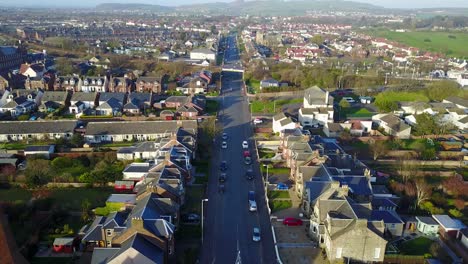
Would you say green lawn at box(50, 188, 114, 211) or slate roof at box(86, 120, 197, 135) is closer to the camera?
green lawn at box(50, 188, 114, 211)

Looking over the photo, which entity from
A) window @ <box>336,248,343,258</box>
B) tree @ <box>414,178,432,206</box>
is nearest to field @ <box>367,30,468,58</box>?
tree @ <box>414,178,432,206</box>

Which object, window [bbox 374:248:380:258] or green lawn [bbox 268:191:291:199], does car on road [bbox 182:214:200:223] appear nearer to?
green lawn [bbox 268:191:291:199]

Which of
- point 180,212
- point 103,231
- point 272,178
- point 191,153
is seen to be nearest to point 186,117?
point 191,153

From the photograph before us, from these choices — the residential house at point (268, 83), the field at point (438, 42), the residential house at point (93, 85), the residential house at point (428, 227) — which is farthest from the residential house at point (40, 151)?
the field at point (438, 42)

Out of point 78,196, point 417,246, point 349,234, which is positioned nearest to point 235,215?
point 349,234

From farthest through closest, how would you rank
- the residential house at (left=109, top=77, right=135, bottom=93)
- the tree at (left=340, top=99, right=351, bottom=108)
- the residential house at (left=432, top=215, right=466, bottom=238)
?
1. the residential house at (left=109, top=77, right=135, bottom=93)
2. the tree at (left=340, top=99, right=351, bottom=108)
3. the residential house at (left=432, top=215, right=466, bottom=238)

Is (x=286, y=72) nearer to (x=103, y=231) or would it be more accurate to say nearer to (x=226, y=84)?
(x=226, y=84)

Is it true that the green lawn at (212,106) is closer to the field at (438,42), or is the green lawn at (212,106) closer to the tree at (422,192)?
the tree at (422,192)
